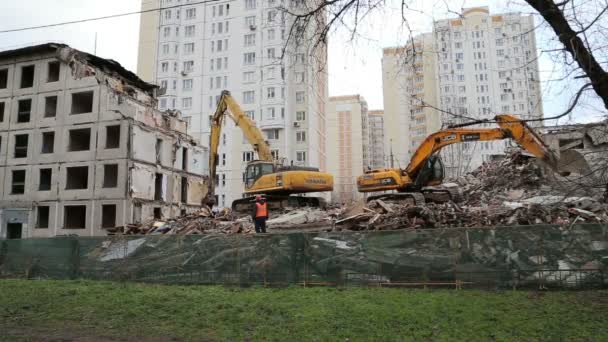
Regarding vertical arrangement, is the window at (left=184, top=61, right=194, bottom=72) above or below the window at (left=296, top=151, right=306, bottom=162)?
above

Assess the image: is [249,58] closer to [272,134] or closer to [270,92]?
[270,92]

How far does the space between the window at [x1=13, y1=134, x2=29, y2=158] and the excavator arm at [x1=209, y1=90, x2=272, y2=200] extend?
19098 millimetres

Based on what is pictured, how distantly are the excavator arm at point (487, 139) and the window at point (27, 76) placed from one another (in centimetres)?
3352

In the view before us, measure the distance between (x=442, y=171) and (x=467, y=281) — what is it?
9.21 m

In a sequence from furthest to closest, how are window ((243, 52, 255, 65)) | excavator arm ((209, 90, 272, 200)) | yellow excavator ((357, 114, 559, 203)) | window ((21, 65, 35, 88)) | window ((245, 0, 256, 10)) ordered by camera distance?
window ((245, 0, 256, 10)) → window ((243, 52, 255, 65)) → window ((21, 65, 35, 88)) → excavator arm ((209, 90, 272, 200)) → yellow excavator ((357, 114, 559, 203))

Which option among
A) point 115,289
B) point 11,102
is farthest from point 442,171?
point 11,102

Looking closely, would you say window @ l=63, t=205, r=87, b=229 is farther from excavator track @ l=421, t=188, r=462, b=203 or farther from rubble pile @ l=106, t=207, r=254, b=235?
excavator track @ l=421, t=188, r=462, b=203

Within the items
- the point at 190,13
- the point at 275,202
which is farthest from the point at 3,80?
the point at 190,13

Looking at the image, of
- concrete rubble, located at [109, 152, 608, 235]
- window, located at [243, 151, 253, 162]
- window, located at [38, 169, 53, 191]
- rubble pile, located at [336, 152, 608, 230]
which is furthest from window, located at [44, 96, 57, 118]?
rubble pile, located at [336, 152, 608, 230]

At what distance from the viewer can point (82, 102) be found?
36.6 metres

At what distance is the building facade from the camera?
3200 centimetres

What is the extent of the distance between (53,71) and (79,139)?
5987mm

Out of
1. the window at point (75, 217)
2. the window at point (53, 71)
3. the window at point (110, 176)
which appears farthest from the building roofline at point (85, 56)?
the window at point (75, 217)

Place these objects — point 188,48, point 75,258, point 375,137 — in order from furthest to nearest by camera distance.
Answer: point 375,137, point 188,48, point 75,258
